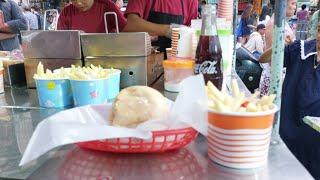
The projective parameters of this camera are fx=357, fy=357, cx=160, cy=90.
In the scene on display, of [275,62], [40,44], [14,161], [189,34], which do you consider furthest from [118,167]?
[40,44]

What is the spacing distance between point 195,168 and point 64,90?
0.72 m

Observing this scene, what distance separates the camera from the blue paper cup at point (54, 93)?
1.36m

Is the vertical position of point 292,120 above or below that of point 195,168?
below

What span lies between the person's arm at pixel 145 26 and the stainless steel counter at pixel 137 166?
177 centimetres

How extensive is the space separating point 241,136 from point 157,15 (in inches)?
83.3

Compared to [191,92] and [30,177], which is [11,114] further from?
[191,92]

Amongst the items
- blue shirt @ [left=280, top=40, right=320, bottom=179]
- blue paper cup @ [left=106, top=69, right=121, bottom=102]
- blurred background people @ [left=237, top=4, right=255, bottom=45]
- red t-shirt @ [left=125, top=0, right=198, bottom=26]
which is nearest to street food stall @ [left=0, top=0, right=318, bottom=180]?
blue paper cup @ [left=106, top=69, right=121, bottom=102]

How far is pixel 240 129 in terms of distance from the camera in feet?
2.65

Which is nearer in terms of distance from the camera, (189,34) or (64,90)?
(64,90)

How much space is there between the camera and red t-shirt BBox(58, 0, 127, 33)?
2.92 metres

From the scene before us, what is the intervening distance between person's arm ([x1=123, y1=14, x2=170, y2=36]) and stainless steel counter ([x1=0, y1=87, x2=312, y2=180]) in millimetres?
1772

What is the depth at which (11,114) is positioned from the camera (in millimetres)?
1368

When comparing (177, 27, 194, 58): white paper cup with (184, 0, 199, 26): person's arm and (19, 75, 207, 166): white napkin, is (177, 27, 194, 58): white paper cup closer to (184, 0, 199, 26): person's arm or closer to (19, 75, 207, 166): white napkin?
(19, 75, 207, 166): white napkin

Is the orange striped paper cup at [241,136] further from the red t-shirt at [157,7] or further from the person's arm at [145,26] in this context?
the red t-shirt at [157,7]
